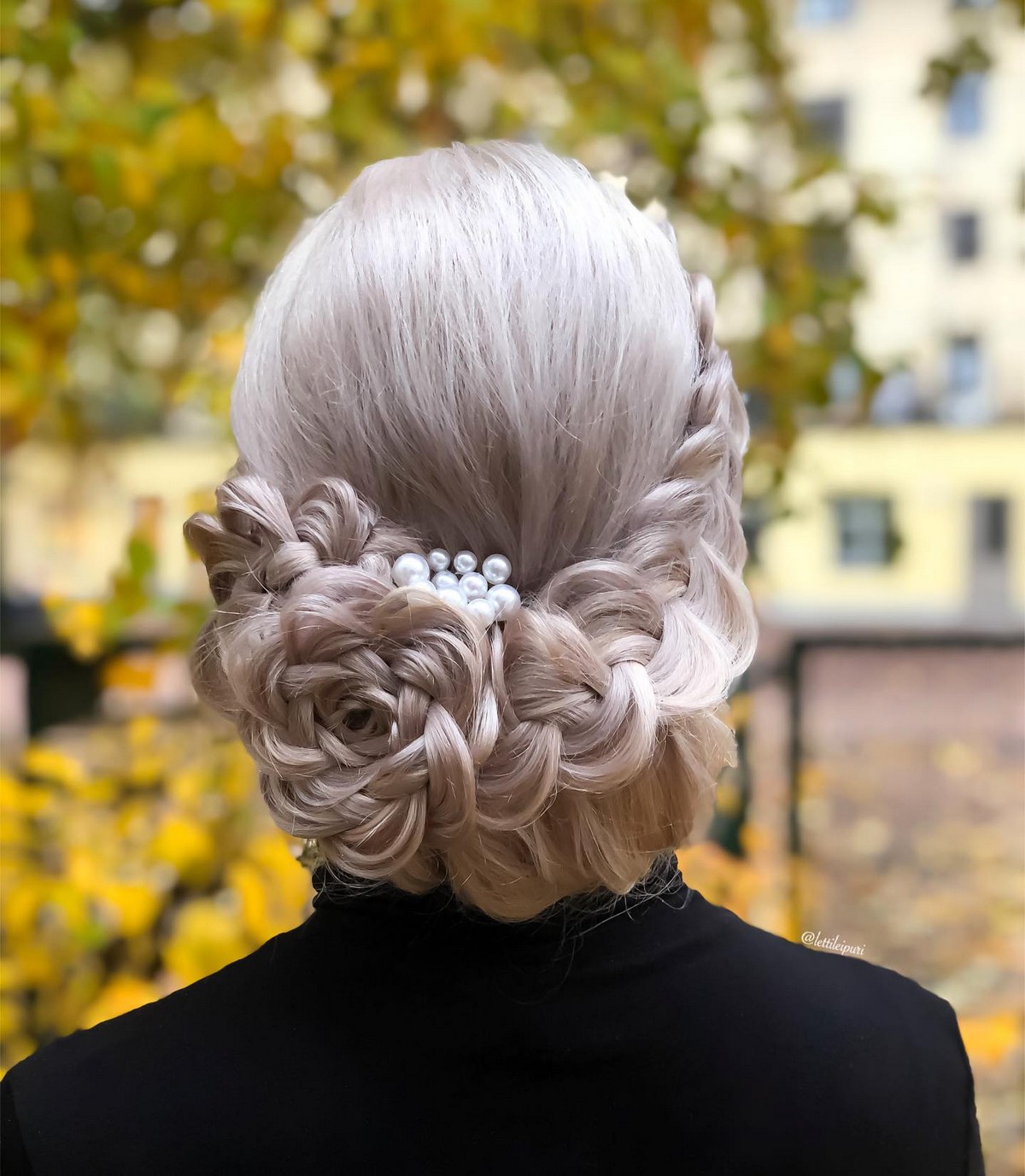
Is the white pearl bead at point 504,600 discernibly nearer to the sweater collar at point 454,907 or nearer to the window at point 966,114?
the sweater collar at point 454,907

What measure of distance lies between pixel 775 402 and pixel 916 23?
153 centimetres

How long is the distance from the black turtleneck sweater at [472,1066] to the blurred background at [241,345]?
0.55m

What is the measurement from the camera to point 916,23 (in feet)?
8.21

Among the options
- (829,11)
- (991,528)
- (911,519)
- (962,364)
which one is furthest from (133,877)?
(991,528)

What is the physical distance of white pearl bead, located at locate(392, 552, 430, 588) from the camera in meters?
0.60

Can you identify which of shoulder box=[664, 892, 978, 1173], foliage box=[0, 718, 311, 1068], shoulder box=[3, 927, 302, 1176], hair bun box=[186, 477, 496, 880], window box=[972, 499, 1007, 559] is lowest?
window box=[972, 499, 1007, 559]

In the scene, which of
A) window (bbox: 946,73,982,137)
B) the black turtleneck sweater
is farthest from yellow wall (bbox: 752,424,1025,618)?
the black turtleneck sweater

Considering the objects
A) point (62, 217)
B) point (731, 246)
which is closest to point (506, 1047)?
point (62, 217)

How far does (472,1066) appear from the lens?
633 mm

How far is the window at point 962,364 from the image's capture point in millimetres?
2926

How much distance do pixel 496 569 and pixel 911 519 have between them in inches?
134

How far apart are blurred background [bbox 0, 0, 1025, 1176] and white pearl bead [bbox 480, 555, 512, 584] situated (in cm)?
71

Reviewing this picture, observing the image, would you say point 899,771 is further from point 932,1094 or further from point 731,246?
point 932,1094

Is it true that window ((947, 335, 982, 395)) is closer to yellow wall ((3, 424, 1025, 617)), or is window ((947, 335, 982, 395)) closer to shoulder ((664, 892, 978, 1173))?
yellow wall ((3, 424, 1025, 617))
